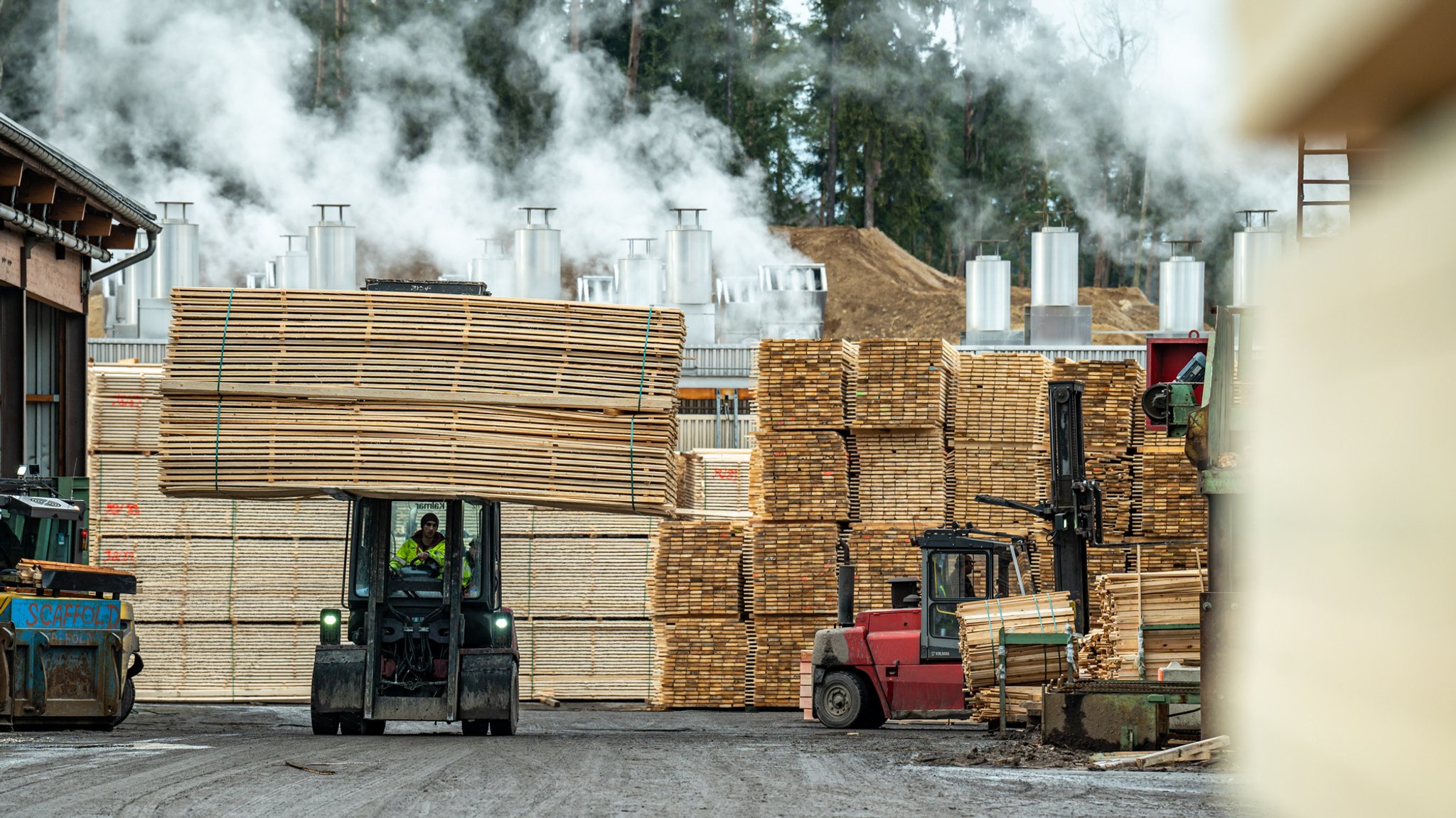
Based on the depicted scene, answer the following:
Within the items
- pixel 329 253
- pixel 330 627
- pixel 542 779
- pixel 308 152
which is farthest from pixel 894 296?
pixel 542 779

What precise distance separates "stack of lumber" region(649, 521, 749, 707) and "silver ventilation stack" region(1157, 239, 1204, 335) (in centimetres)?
2161

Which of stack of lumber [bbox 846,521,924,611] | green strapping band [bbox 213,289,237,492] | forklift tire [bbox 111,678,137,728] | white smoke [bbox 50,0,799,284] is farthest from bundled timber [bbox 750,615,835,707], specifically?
white smoke [bbox 50,0,799,284]

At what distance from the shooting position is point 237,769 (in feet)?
34.1

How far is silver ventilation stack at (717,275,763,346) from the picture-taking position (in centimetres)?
4766

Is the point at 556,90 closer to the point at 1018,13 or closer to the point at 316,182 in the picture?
the point at 316,182

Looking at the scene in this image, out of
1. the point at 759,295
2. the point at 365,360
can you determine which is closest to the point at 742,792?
the point at 365,360

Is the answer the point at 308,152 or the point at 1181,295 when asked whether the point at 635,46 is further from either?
the point at 1181,295

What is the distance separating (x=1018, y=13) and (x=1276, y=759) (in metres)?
65.3

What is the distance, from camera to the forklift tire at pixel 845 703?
18203 millimetres

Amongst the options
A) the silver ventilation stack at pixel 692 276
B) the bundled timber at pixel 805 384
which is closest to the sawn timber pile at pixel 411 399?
the bundled timber at pixel 805 384

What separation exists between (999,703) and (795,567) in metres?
4.49

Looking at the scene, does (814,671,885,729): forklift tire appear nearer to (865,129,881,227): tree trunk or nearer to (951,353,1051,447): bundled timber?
(951,353,1051,447): bundled timber

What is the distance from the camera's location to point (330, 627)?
14.4 metres

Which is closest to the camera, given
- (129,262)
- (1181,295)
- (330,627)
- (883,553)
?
(330,627)
